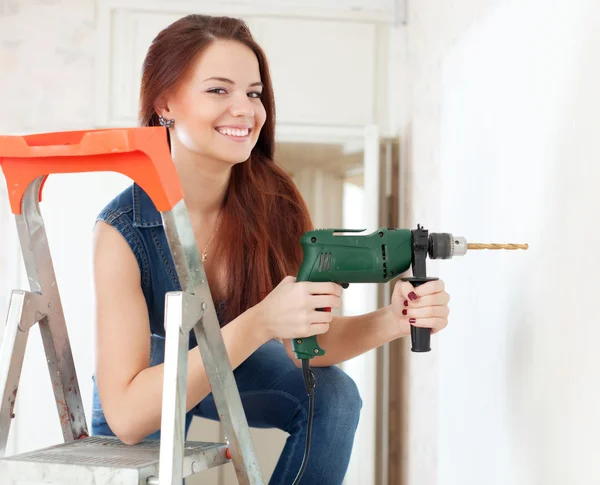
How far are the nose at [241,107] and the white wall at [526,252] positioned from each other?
1.62 ft

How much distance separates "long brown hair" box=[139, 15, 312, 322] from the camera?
5.00 ft

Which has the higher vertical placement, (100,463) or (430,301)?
(430,301)

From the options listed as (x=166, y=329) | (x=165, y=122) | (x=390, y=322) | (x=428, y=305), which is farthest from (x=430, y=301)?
(x=165, y=122)

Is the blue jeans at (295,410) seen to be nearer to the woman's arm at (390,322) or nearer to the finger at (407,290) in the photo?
the woman's arm at (390,322)

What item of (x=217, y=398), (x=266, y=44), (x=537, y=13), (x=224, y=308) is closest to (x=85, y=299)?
(x=266, y=44)

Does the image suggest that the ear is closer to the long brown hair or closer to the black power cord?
the long brown hair

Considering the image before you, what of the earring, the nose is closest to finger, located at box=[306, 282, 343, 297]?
the nose

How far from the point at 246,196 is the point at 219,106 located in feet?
0.85

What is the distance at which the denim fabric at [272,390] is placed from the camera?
4.60ft

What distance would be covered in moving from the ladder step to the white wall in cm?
53

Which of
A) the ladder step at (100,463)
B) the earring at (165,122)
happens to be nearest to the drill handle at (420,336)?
the ladder step at (100,463)

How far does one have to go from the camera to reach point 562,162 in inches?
44.5

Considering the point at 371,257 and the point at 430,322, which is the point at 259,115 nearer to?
the point at 371,257

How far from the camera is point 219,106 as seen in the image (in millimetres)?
1464
